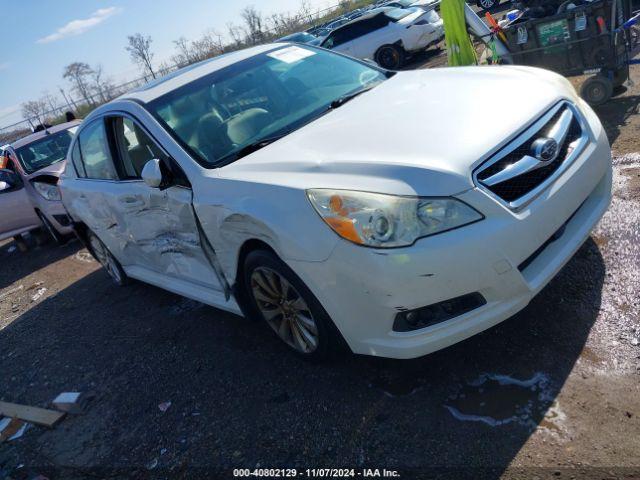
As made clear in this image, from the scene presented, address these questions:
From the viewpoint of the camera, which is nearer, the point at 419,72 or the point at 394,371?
the point at 394,371

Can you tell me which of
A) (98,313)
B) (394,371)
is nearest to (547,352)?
(394,371)

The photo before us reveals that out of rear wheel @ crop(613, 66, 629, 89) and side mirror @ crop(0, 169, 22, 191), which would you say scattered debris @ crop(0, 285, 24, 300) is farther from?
rear wheel @ crop(613, 66, 629, 89)

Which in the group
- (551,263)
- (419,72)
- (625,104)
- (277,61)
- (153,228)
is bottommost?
(625,104)

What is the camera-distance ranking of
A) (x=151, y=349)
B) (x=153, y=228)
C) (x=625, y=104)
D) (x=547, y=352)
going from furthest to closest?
(x=625, y=104) < (x=151, y=349) < (x=153, y=228) < (x=547, y=352)

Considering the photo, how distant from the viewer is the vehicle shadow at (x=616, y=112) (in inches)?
218

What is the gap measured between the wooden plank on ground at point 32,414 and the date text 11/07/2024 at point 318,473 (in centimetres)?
170

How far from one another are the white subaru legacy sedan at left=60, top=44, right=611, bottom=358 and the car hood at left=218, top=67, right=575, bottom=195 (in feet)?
0.04

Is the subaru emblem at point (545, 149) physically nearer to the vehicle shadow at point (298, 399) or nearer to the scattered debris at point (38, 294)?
the vehicle shadow at point (298, 399)

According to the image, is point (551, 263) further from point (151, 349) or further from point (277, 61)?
point (151, 349)

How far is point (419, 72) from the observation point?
4066 millimetres

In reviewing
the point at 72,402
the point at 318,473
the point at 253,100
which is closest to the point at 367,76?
the point at 253,100

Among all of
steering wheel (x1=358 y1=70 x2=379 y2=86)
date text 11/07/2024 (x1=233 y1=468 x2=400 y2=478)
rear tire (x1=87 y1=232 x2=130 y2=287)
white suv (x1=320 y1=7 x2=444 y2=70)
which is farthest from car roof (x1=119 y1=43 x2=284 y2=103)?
white suv (x1=320 y1=7 x2=444 y2=70)

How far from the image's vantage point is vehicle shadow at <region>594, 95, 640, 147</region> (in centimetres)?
554

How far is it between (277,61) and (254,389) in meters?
2.39
